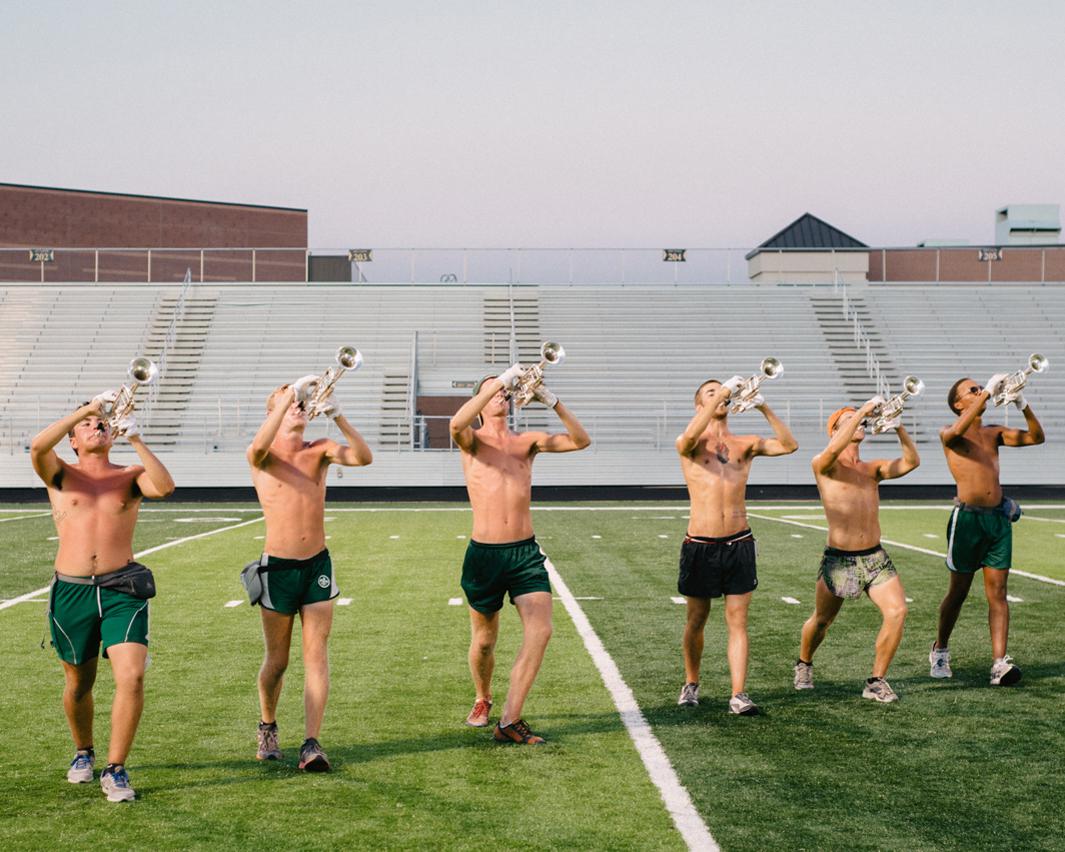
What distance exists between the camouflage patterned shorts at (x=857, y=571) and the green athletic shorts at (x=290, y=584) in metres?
3.25

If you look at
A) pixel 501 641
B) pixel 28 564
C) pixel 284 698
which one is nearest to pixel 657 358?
pixel 28 564

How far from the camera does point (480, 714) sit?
7.26m

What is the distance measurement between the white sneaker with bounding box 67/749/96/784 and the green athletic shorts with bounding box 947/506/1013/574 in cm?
532

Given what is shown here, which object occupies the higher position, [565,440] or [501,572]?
[565,440]

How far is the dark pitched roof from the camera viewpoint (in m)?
49.6

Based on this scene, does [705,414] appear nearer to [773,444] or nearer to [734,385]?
[734,385]

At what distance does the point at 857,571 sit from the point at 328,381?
3519 mm

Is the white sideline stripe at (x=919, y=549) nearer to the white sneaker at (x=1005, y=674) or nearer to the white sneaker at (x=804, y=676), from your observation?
the white sneaker at (x=1005, y=674)

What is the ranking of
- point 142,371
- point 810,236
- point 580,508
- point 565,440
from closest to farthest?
point 142,371, point 565,440, point 580,508, point 810,236

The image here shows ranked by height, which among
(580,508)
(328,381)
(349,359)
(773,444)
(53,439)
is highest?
(349,359)

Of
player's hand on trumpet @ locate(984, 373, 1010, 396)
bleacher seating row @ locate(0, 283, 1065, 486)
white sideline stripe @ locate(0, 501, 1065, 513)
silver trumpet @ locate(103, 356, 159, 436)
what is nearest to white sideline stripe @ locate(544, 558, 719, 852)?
silver trumpet @ locate(103, 356, 159, 436)

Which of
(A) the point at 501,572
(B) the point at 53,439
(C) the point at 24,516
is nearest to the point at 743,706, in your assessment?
(A) the point at 501,572

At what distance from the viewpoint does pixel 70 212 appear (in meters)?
58.0

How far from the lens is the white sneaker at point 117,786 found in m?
5.74
